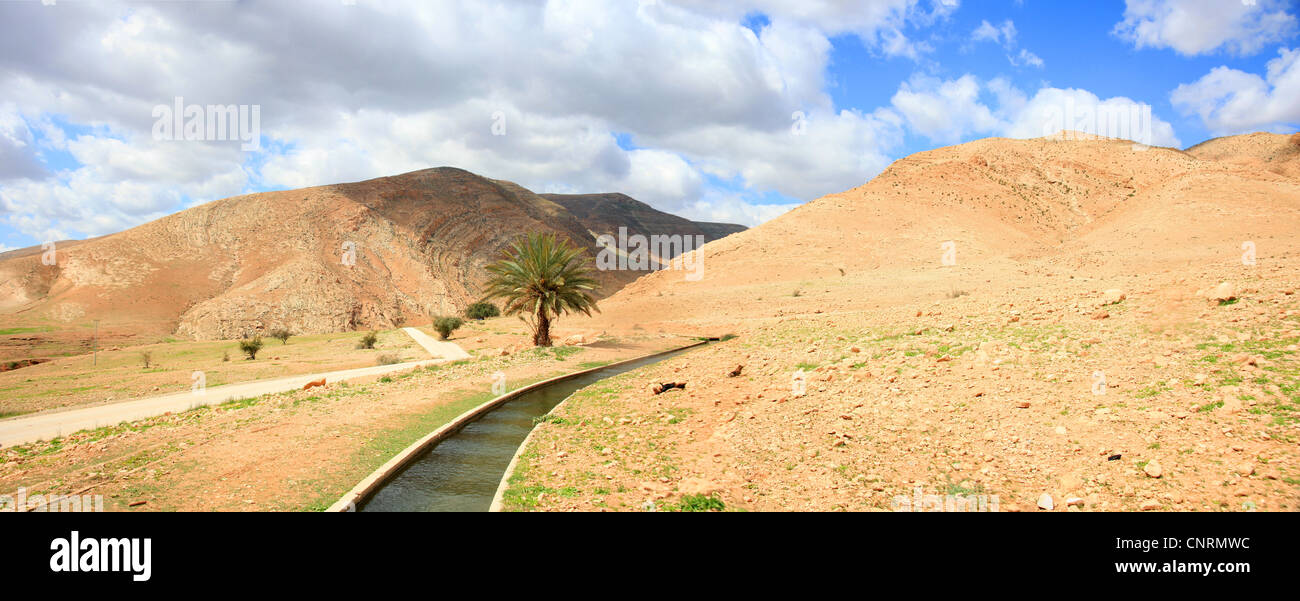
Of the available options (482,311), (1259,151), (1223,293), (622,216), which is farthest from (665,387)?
(622,216)

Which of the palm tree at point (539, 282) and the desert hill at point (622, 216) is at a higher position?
the desert hill at point (622, 216)

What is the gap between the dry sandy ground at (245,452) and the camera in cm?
777

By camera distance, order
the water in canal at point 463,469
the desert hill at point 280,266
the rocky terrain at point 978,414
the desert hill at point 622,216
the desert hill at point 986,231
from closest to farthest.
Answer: the rocky terrain at point 978,414
the water in canal at point 463,469
the desert hill at point 986,231
the desert hill at point 280,266
the desert hill at point 622,216

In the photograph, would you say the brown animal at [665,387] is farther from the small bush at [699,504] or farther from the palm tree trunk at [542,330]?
the palm tree trunk at [542,330]

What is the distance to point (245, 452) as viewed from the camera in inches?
378

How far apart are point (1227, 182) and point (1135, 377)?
173ft

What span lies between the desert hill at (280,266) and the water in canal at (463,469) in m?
50.0

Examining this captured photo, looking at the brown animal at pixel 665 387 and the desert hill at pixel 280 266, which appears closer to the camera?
the brown animal at pixel 665 387

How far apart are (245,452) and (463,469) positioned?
12.2ft

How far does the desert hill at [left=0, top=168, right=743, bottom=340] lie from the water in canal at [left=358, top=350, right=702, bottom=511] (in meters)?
50.0

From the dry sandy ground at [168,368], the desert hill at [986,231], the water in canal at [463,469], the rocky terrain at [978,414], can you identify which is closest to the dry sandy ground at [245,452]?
the water in canal at [463,469]

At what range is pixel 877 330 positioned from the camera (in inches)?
623
